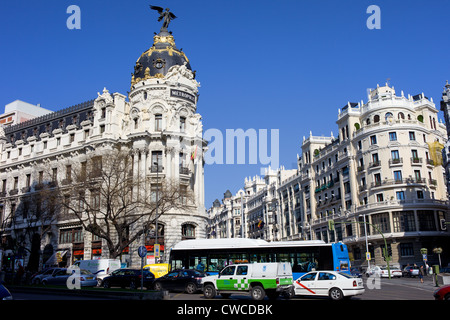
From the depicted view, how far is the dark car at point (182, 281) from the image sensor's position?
2509cm

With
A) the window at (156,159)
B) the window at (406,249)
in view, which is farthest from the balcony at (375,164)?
the window at (156,159)

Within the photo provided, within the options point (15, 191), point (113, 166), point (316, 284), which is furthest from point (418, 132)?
point (15, 191)

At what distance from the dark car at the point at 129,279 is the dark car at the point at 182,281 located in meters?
2.08

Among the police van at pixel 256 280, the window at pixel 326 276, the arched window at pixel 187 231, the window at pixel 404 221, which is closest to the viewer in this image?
the police van at pixel 256 280

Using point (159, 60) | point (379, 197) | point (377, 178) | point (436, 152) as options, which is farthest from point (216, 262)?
point (436, 152)

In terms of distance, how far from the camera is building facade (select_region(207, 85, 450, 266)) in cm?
5597

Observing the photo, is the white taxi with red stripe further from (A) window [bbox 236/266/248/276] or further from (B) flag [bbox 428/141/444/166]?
(B) flag [bbox 428/141/444/166]

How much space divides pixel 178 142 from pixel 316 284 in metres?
35.9

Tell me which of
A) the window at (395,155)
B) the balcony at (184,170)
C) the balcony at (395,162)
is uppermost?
the window at (395,155)

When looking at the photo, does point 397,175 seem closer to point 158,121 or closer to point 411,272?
point 411,272

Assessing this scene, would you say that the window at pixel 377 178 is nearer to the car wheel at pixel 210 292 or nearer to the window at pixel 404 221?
the window at pixel 404 221

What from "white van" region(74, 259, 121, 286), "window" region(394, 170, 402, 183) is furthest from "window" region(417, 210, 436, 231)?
"white van" region(74, 259, 121, 286)

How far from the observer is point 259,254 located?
92.1ft

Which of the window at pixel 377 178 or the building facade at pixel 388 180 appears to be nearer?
Answer: the building facade at pixel 388 180
